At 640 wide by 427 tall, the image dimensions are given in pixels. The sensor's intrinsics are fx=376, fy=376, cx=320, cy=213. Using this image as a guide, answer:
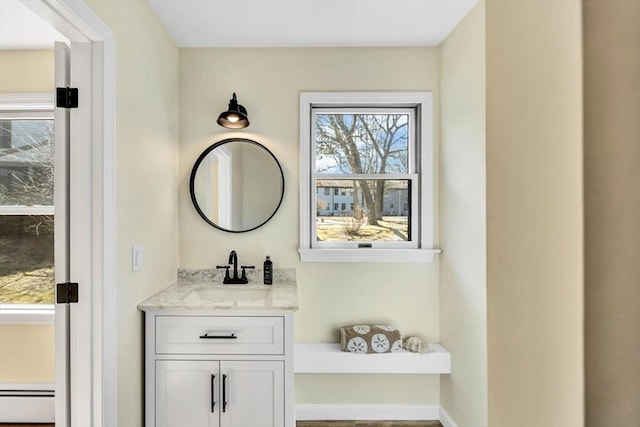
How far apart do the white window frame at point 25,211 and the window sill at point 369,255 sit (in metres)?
1.69

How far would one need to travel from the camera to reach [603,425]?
12.7 inches

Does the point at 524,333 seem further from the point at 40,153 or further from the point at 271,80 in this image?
the point at 40,153

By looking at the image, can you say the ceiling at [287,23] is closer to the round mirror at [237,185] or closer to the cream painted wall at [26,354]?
the round mirror at [237,185]

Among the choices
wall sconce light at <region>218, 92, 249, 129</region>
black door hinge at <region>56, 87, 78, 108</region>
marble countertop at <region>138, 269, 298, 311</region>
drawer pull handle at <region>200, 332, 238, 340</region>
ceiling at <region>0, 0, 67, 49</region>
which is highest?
ceiling at <region>0, 0, 67, 49</region>

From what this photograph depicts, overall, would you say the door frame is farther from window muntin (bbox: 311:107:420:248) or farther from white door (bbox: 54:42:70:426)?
window muntin (bbox: 311:107:420:248)

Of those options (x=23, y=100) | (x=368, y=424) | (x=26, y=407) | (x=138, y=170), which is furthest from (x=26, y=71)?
(x=368, y=424)

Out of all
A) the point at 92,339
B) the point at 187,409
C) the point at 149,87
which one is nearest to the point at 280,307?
the point at 187,409

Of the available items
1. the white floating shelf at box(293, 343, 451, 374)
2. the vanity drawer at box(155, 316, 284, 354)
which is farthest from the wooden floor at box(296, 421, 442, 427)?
the vanity drawer at box(155, 316, 284, 354)

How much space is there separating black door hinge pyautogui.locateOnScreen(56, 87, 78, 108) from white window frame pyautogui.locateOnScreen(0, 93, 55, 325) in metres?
1.22

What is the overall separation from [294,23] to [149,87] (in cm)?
91

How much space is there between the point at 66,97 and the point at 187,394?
4.75ft

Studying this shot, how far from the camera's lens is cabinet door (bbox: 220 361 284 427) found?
72.8 inches

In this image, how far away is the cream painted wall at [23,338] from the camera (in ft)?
7.99

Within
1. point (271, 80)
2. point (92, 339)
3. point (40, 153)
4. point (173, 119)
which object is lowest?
point (92, 339)
